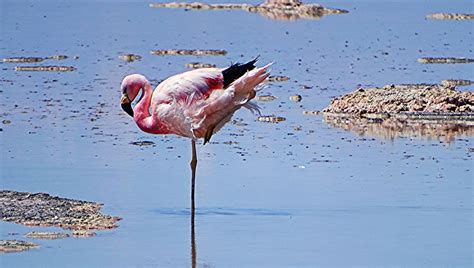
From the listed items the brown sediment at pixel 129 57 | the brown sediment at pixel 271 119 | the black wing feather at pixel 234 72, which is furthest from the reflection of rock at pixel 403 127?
the brown sediment at pixel 129 57

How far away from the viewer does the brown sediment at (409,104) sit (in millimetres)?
16953

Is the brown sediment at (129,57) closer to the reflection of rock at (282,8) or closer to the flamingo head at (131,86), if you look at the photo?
the flamingo head at (131,86)

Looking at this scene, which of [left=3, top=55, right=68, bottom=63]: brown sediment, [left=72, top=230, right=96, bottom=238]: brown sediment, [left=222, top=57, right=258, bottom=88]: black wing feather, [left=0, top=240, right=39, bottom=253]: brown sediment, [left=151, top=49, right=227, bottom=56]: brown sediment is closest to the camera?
[left=0, top=240, right=39, bottom=253]: brown sediment

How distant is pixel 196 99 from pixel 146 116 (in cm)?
53

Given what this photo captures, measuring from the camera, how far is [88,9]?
48188 mm

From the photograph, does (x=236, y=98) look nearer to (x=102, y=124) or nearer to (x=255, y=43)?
(x=102, y=124)

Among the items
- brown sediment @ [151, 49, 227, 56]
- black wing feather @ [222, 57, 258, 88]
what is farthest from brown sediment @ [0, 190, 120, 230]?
brown sediment @ [151, 49, 227, 56]

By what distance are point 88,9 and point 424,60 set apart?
2379 centimetres

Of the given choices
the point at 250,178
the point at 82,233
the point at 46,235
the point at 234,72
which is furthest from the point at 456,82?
the point at 46,235

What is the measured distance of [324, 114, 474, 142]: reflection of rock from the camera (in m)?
15.5

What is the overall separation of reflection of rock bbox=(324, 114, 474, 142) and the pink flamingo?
14.0ft

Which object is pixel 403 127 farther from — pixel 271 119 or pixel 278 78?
pixel 278 78

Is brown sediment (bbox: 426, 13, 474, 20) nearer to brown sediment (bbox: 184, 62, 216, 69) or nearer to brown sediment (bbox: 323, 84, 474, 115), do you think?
brown sediment (bbox: 184, 62, 216, 69)

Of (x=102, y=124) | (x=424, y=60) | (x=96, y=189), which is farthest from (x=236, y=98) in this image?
(x=424, y=60)
